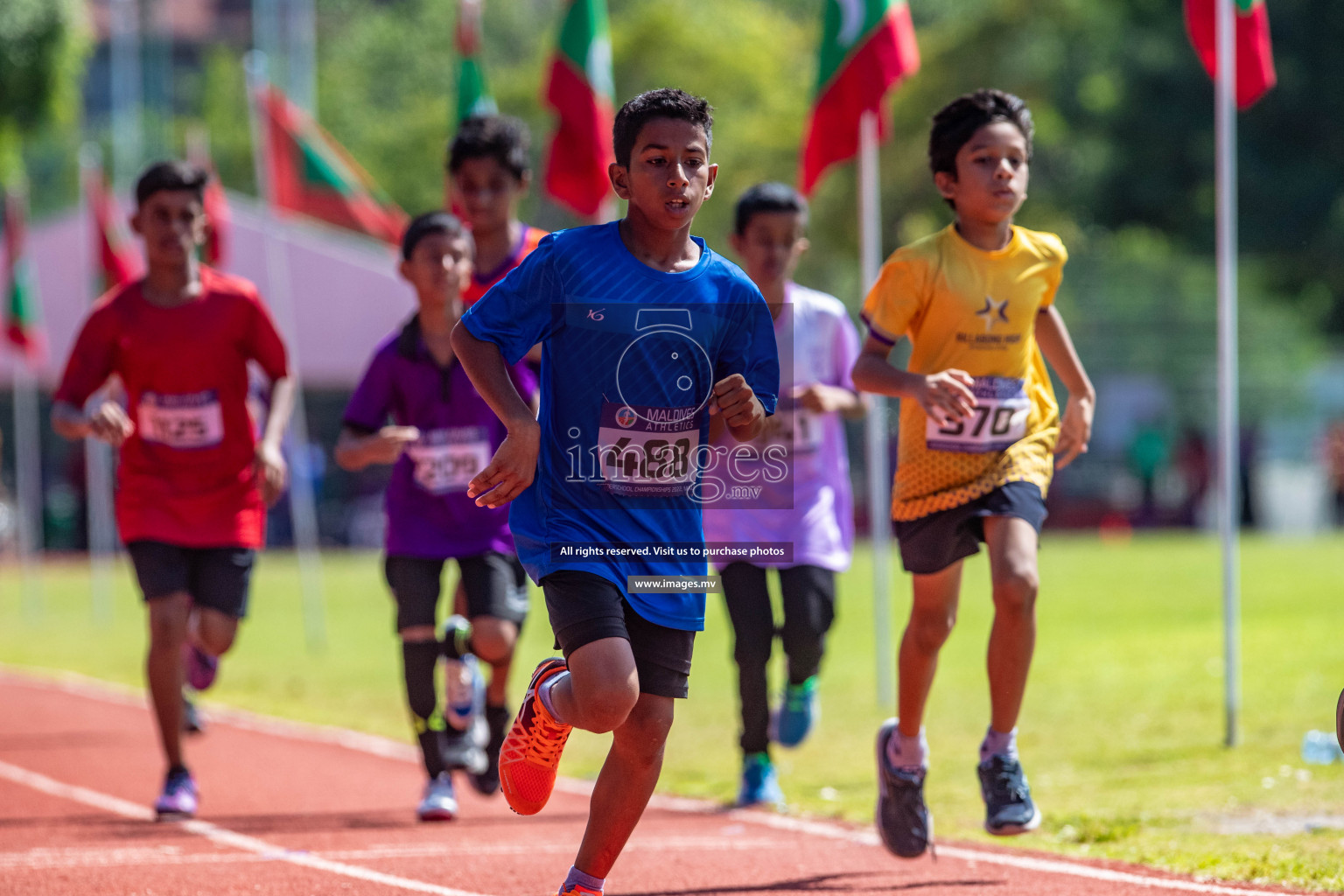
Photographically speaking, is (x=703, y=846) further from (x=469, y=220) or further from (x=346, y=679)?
(x=346, y=679)

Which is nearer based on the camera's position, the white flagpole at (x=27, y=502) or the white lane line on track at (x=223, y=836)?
the white lane line on track at (x=223, y=836)

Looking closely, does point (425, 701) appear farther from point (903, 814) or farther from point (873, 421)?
point (873, 421)

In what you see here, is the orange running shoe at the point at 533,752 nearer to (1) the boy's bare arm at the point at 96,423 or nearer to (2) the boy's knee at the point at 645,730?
(2) the boy's knee at the point at 645,730

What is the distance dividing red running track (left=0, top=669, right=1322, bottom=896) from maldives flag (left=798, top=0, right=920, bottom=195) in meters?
3.98

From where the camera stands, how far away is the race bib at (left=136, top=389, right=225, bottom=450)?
24.8 feet

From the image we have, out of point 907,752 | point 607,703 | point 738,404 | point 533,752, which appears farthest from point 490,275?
point 607,703

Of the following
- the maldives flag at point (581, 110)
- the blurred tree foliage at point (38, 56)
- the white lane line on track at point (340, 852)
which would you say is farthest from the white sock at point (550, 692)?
the blurred tree foliage at point (38, 56)

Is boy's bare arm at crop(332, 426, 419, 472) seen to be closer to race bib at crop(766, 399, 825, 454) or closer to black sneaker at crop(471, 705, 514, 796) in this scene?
black sneaker at crop(471, 705, 514, 796)

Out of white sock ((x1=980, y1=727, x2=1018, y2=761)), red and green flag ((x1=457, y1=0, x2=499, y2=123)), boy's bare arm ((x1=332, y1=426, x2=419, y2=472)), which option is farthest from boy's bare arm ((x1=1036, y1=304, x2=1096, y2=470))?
red and green flag ((x1=457, y1=0, x2=499, y2=123))

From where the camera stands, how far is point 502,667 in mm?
7480

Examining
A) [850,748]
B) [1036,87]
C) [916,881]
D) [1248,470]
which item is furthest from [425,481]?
[1036,87]

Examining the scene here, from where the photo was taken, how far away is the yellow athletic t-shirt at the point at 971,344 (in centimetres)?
586

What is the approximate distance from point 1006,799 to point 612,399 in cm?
198

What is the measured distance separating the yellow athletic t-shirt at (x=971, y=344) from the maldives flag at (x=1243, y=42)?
11.5ft
